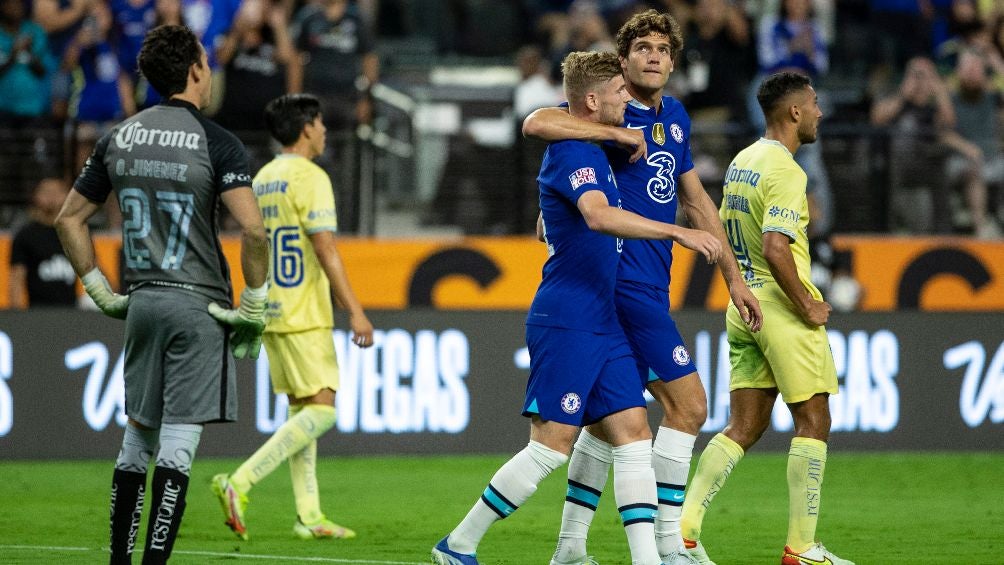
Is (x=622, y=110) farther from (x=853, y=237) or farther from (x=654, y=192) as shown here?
(x=853, y=237)

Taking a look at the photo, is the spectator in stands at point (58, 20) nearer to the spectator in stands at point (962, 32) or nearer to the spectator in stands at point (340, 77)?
the spectator in stands at point (340, 77)

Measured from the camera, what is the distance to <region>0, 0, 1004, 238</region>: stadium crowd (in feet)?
46.2

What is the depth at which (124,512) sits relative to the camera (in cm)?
621

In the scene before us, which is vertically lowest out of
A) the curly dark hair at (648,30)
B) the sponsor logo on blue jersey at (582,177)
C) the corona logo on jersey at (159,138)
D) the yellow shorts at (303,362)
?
the yellow shorts at (303,362)

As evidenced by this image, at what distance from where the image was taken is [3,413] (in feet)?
39.8

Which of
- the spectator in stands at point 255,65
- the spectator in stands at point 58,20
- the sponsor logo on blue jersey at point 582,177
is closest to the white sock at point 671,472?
the sponsor logo on blue jersey at point 582,177

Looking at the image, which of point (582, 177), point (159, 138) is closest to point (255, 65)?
point (159, 138)

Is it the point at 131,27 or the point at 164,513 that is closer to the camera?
the point at 164,513

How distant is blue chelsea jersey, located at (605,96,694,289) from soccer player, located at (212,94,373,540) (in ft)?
7.15

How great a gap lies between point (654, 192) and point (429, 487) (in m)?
4.61

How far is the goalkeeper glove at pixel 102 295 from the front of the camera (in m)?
6.44

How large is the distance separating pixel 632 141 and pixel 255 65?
8977 mm

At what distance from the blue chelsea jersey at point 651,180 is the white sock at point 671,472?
0.70 m

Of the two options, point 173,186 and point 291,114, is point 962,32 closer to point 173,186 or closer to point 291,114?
point 291,114
